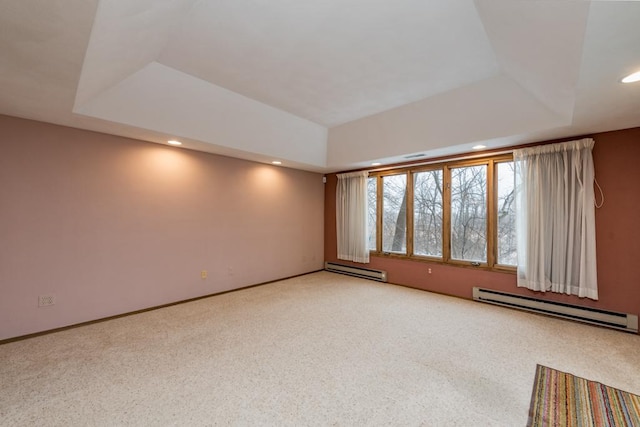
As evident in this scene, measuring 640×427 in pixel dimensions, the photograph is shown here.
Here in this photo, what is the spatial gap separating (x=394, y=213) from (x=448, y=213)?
1.01 m

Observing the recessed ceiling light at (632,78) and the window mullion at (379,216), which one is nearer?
the recessed ceiling light at (632,78)

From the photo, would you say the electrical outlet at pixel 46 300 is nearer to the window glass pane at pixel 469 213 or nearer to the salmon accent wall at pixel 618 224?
the window glass pane at pixel 469 213

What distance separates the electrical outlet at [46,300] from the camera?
9.30 ft

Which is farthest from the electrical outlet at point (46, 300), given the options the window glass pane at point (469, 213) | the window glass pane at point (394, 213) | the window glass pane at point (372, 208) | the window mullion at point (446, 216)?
the window glass pane at point (469, 213)

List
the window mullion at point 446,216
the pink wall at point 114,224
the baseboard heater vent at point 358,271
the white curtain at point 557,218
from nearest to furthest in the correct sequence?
1. the pink wall at point 114,224
2. the white curtain at point 557,218
3. the window mullion at point 446,216
4. the baseboard heater vent at point 358,271

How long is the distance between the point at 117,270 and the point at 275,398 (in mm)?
2707

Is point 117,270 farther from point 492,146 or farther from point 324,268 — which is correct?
point 492,146

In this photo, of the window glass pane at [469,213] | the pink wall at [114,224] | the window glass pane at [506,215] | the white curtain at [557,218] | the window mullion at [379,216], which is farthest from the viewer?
the window mullion at [379,216]

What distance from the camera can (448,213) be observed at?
14.4ft

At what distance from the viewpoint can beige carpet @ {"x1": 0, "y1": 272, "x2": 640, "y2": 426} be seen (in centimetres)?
176

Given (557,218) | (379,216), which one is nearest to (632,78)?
(557,218)

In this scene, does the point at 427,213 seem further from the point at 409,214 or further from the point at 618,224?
the point at 618,224

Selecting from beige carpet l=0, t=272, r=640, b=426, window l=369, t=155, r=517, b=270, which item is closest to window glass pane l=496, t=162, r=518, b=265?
window l=369, t=155, r=517, b=270

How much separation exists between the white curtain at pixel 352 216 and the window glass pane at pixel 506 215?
2238 mm
